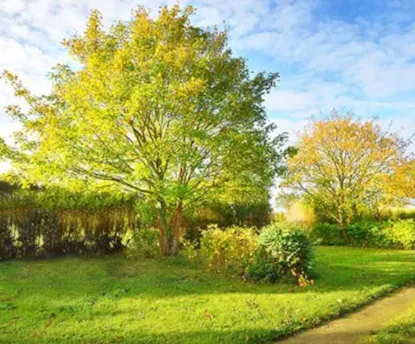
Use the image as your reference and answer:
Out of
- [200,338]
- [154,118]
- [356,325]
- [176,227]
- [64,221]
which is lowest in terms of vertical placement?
[356,325]

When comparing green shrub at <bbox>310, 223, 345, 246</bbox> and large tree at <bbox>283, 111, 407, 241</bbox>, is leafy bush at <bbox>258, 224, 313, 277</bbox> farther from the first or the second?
green shrub at <bbox>310, 223, 345, 246</bbox>

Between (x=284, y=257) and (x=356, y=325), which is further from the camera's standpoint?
(x=284, y=257)

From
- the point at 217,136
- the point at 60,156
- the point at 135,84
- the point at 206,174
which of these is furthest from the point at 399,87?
the point at 60,156

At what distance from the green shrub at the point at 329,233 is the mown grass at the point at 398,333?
1609cm

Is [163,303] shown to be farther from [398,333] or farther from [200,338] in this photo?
[398,333]

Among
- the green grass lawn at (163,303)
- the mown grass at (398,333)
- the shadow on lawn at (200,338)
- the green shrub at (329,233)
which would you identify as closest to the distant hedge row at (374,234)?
the green shrub at (329,233)

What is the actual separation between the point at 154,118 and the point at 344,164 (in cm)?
1372

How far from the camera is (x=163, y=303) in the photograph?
7262 millimetres

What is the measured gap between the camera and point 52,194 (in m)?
13.8

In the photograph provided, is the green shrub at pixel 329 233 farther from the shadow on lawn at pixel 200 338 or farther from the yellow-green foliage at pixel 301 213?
the shadow on lawn at pixel 200 338

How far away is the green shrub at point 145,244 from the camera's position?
13967 millimetres

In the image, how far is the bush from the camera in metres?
9.94

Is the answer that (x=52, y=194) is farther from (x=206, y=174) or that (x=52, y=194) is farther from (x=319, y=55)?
(x=319, y=55)

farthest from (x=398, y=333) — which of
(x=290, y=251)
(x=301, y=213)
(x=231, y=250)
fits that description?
(x=301, y=213)
